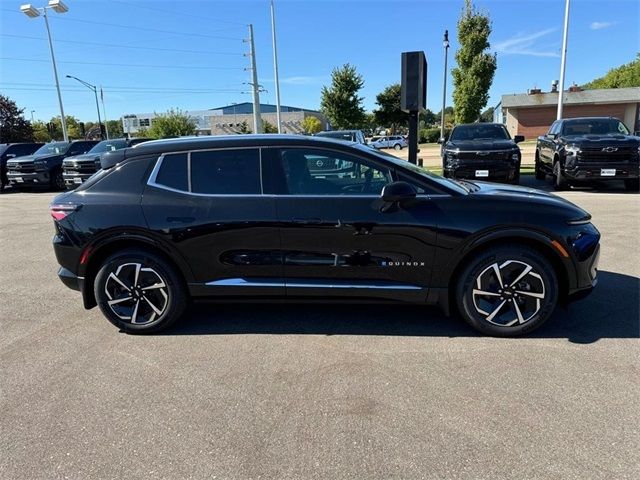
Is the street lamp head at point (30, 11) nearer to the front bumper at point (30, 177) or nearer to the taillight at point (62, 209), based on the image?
the front bumper at point (30, 177)

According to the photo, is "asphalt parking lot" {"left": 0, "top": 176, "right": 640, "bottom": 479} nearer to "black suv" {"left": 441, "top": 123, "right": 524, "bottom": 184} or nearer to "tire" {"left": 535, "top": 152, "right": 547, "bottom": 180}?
"black suv" {"left": 441, "top": 123, "right": 524, "bottom": 184}

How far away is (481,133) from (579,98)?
3604 centimetres

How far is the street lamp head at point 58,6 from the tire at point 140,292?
28.7m

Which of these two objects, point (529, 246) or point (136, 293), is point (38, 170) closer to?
point (136, 293)

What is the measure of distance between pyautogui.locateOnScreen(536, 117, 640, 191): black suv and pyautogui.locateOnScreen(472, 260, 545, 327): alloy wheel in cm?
923

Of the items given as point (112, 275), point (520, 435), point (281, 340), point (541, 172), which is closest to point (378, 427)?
point (520, 435)

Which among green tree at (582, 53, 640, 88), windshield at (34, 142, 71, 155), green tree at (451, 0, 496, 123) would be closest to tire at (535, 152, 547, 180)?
green tree at (451, 0, 496, 123)

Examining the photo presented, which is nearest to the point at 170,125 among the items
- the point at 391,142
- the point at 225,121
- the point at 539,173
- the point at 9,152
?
the point at 225,121

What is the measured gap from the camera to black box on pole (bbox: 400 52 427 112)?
9109 mm

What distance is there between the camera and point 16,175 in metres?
17.4

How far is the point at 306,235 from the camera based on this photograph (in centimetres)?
374

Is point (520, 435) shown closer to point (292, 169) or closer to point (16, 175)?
point (292, 169)

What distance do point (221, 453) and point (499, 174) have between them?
11127 mm

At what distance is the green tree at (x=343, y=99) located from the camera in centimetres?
3988
